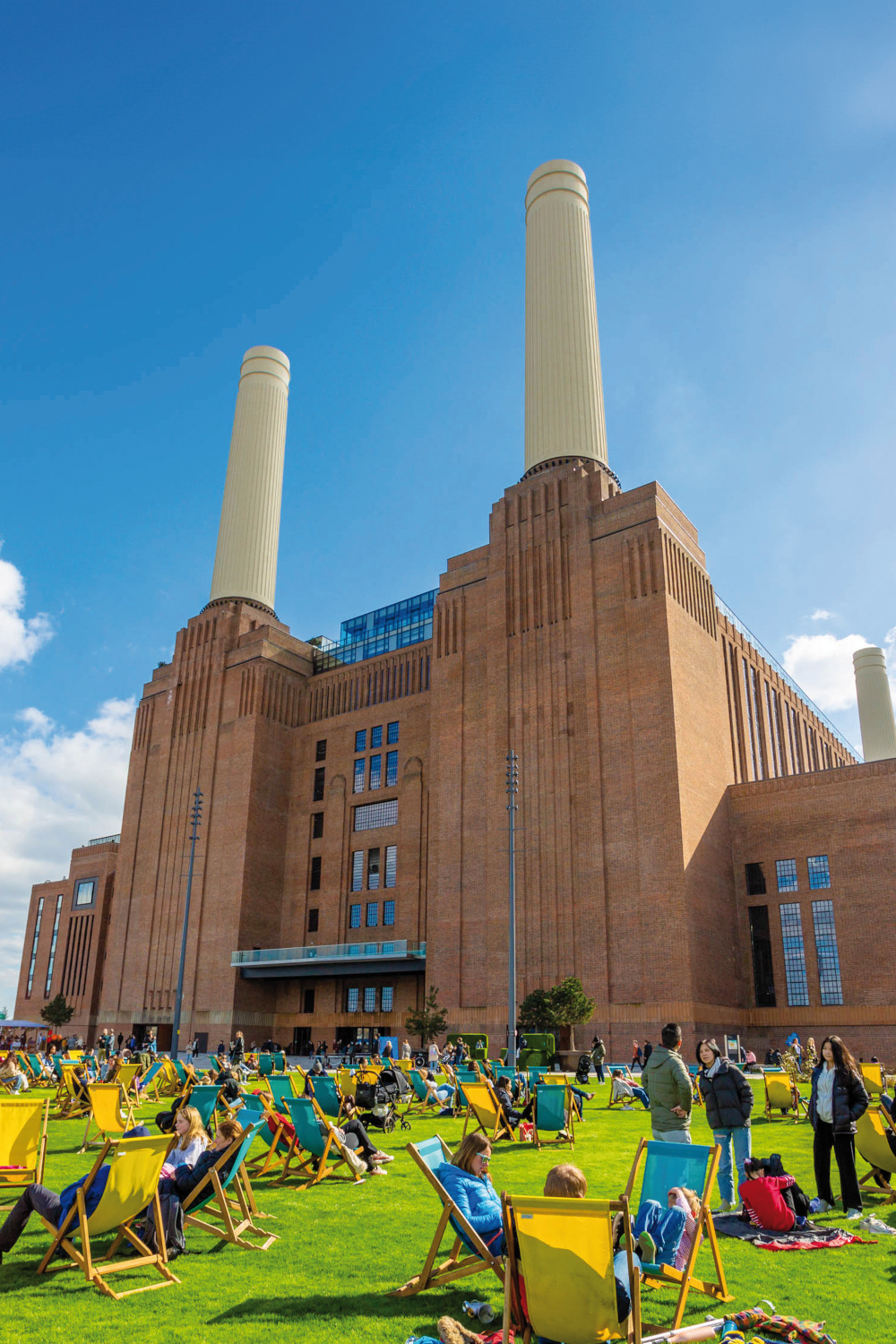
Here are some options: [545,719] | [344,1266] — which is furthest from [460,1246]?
[545,719]

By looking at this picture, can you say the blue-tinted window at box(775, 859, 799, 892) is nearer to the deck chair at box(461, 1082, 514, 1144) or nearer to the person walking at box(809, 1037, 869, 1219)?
the deck chair at box(461, 1082, 514, 1144)

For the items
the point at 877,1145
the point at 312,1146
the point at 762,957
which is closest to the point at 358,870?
the point at 762,957

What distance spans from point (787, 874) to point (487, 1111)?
31.4m

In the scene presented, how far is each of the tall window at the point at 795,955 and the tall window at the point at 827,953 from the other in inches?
26.8

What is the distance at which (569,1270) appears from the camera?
544 centimetres

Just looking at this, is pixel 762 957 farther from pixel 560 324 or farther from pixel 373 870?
pixel 560 324

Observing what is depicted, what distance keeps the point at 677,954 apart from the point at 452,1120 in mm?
21312

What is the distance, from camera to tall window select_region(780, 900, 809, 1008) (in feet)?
136

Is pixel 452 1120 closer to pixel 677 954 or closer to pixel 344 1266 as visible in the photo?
pixel 344 1266

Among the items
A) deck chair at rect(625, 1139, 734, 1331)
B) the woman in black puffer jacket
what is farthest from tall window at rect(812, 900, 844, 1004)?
deck chair at rect(625, 1139, 734, 1331)

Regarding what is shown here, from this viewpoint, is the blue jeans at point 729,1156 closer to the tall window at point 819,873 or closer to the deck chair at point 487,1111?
the deck chair at point 487,1111

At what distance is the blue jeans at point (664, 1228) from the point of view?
272 inches

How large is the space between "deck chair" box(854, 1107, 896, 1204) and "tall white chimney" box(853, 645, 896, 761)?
82.9m

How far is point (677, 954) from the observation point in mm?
38500
